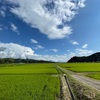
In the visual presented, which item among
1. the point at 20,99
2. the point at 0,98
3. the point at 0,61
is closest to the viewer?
the point at 20,99

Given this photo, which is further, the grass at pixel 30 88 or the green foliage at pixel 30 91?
the grass at pixel 30 88

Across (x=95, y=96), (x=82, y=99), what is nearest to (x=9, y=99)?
(x=82, y=99)

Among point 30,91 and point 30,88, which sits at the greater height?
point 30,88

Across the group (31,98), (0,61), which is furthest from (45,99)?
(0,61)

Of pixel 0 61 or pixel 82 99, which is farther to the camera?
pixel 0 61

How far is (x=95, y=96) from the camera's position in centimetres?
1631

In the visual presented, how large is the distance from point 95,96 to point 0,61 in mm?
187517

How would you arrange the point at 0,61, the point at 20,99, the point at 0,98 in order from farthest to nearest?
the point at 0,61 < the point at 0,98 < the point at 20,99

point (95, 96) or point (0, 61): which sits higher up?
point (0, 61)

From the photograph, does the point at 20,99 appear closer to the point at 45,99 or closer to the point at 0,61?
the point at 45,99

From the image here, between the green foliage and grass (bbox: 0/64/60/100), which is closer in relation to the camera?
the green foliage

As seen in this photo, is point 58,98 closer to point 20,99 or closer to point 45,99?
point 45,99

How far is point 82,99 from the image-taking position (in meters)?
15.4

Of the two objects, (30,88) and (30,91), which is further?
(30,88)
